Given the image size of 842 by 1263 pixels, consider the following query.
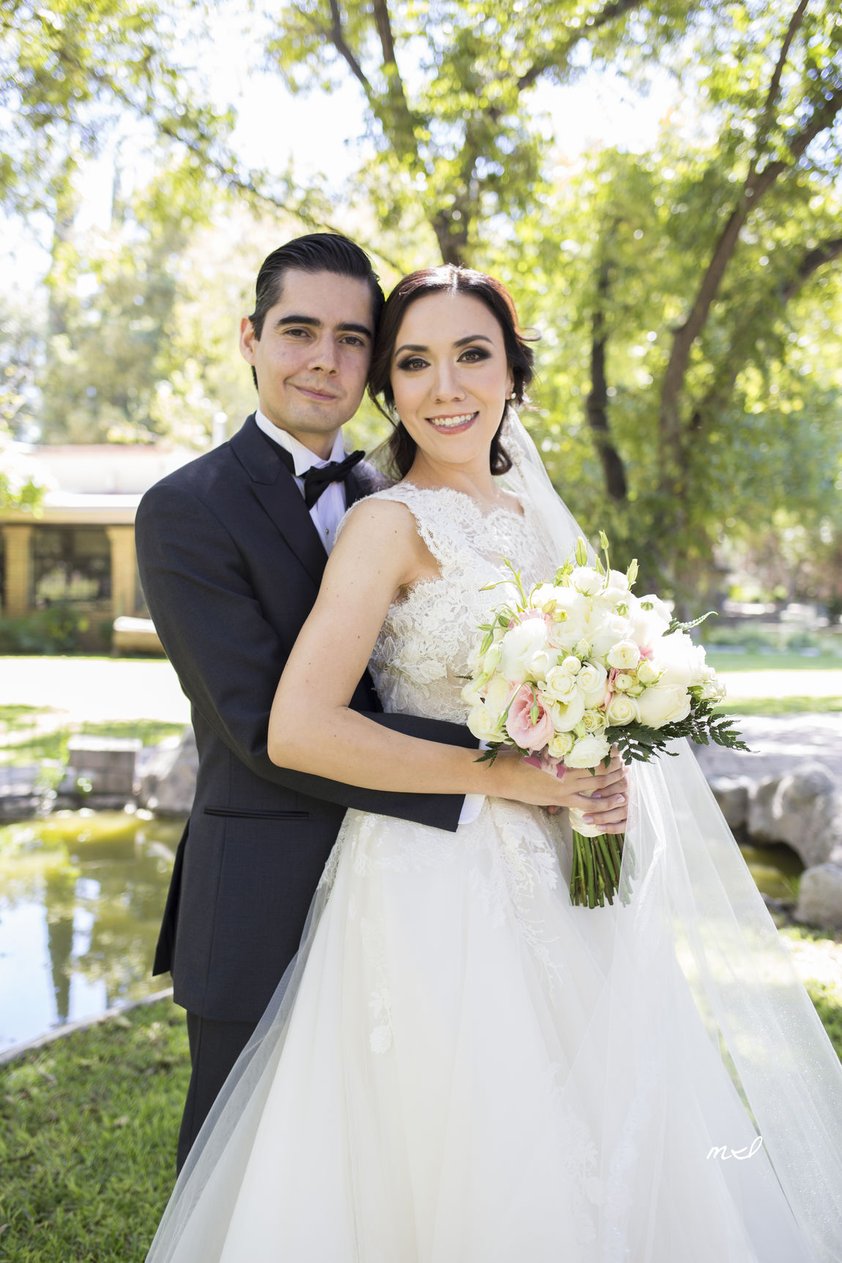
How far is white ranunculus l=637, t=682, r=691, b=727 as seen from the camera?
6.61ft

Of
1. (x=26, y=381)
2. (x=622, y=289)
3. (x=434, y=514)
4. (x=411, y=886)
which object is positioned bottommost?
(x=411, y=886)

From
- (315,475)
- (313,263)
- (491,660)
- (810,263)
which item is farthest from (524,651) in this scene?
(810,263)

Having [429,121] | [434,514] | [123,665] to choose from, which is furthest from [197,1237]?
[123,665]

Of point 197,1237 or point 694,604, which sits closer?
point 197,1237

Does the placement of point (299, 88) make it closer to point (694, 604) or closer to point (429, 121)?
point (429, 121)

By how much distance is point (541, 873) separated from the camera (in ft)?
7.74

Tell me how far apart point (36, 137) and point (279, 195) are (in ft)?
5.15

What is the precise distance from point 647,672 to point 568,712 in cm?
17

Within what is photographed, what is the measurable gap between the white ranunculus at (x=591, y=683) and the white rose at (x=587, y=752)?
2.7 inches

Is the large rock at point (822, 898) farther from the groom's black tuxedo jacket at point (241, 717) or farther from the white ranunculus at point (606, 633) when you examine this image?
the white ranunculus at point (606, 633)

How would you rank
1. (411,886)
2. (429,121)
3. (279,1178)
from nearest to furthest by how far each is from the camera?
1. (279,1178)
2. (411,886)
3. (429,121)

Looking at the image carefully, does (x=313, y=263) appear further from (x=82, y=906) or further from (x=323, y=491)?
(x=82, y=906)
